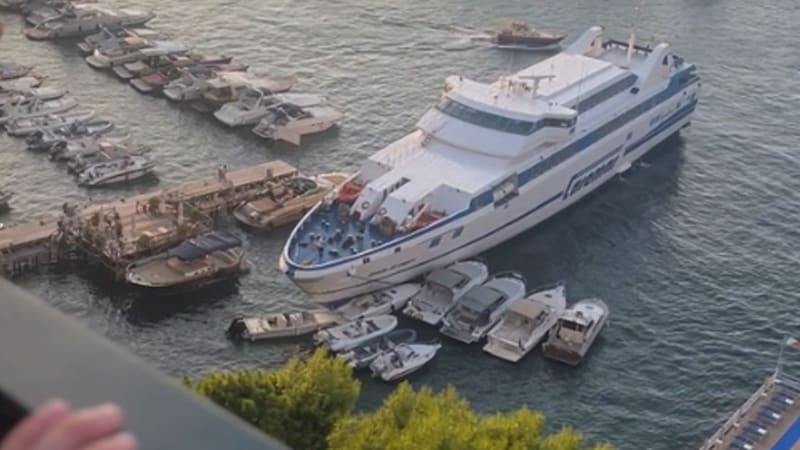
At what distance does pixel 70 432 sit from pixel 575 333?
30.6 m

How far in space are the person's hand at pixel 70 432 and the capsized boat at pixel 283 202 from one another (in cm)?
3660

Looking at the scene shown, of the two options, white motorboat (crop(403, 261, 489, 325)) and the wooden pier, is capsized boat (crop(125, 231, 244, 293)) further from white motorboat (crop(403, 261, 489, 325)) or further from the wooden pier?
white motorboat (crop(403, 261, 489, 325))

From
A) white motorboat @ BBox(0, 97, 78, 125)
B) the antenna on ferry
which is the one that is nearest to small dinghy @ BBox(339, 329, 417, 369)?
the antenna on ferry

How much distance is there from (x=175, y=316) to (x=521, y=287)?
10631mm

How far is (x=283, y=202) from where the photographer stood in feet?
130

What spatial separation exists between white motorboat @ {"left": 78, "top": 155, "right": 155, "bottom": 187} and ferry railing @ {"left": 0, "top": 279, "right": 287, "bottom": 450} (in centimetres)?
4052

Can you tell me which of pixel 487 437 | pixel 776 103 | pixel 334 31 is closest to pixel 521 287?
pixel 487 437

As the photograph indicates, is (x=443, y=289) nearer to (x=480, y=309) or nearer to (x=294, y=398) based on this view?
(x=480, y=309)

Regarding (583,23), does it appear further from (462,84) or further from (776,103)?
(462,84)

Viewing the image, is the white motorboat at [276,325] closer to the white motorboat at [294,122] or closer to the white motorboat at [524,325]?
the white motorboat at [524,325]

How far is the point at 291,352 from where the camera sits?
104 feet

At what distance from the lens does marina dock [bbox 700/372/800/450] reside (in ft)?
92.5

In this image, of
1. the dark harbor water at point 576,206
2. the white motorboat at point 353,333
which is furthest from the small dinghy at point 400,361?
the white motorboat at point 353,333

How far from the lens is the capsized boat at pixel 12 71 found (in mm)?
50094
